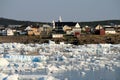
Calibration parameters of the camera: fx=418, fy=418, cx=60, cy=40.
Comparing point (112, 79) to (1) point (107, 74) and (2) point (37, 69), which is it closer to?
(1) point (107, 74)

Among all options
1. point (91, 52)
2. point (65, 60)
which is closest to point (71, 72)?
point (65, 60)

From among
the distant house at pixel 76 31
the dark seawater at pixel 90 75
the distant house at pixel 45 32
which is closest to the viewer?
the dark seawater at pixel 90 75

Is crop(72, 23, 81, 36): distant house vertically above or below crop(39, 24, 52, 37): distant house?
above

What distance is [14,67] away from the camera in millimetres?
19969

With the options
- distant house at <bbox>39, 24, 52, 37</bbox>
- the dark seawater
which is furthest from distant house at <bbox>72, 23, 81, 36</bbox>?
the dark seawater

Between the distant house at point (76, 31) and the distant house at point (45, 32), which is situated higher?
the distant house at point (76, 31)

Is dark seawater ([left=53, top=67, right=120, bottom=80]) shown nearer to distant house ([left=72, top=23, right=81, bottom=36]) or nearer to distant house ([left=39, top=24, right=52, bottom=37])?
distant house ([left=72, top=23, right=81, bottom=36])

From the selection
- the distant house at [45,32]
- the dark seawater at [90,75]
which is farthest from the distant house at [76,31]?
the dark seawater at [90,75]

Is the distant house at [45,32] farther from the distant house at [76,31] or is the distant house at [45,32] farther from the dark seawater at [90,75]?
the dark seawater at [90,75]

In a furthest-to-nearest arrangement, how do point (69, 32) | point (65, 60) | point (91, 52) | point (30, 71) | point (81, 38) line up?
1. point (69, 32)
2. point (81, 38)
3. point (91, 52)
4. point (65, 60)
5. point (30, 71)

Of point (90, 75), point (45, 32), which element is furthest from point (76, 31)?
point (90, 75)

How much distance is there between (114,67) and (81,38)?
21039 mm

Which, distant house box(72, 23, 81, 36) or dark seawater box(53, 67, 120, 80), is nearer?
dark seawater box(53, 67, 120, 80)

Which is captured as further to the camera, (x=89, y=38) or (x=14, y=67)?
(x=89, y=38)
